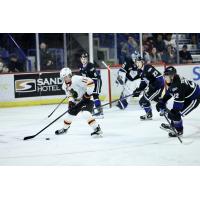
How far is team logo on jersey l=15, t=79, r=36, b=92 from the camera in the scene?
17.9ft

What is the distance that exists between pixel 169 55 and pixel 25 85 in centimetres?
151

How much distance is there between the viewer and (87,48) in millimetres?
4672

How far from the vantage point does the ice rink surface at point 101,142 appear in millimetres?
4043

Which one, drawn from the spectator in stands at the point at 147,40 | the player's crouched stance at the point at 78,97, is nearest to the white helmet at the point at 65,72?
the player's crouched stance at the point at 78,97

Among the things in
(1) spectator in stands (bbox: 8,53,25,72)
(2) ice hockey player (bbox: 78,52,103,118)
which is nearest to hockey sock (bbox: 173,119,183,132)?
(2) ice hockey player (bbox: 78,52,103,118)

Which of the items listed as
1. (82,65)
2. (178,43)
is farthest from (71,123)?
(178,43)

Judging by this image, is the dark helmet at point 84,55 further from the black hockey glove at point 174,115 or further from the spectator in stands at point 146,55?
the black hockey glove at point 174,115

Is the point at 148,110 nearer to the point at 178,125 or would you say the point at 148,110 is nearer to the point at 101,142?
the point at 178,125

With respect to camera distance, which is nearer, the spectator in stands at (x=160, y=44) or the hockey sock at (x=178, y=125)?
the hockey sock at (x=178, y=125)

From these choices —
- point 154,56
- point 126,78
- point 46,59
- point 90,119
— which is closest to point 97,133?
point 90,119

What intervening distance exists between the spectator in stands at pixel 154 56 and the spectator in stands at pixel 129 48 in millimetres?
135

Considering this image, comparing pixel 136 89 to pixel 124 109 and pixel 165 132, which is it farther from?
pixel 165 132
